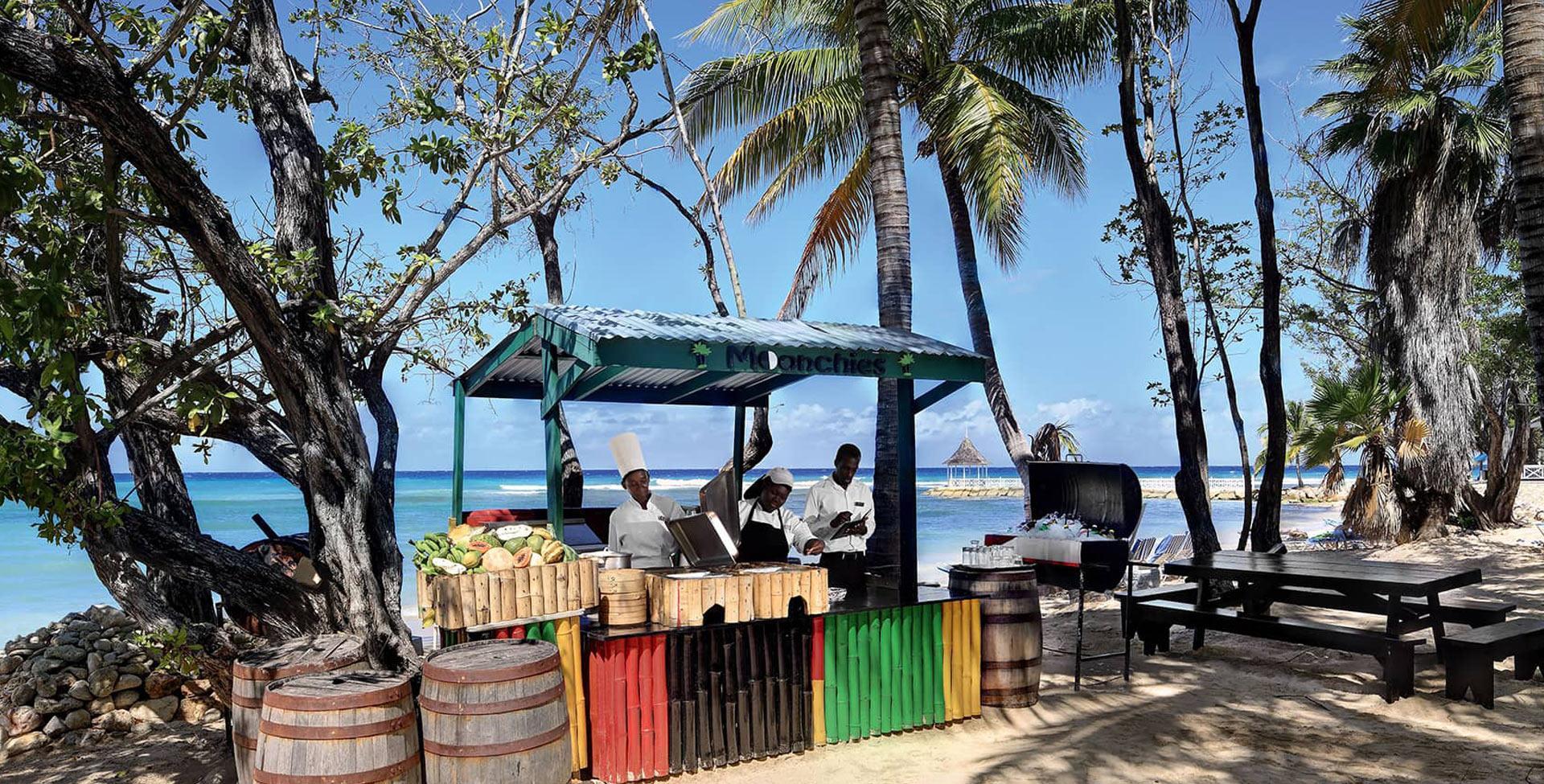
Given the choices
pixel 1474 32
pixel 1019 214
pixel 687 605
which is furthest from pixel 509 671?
pixel 1474 32

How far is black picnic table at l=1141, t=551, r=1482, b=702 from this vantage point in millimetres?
6410

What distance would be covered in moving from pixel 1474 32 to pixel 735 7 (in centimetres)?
1212

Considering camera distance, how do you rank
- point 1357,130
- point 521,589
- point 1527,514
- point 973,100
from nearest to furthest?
point 521,589
point 973,100
point 1357,130
point 1527,514

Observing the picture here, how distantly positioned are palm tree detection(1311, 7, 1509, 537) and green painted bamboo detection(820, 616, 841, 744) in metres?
13.3

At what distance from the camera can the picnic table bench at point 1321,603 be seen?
21.1 feet

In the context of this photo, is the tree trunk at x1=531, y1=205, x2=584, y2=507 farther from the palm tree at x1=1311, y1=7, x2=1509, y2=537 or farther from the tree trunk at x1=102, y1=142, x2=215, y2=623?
the palm tree at x1=1311, y1=7, x2=1509, y2=537

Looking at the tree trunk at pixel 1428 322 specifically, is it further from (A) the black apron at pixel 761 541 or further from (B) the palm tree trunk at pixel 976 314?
(A) the black apron at pixel 761 541

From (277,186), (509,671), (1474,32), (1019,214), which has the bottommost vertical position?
(509,671)

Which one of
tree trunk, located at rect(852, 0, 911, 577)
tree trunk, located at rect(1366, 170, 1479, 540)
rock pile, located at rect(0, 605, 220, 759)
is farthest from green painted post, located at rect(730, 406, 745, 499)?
tree trunk, located at rect(1366, 170, 1479, 540)

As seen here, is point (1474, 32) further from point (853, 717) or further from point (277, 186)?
point (277, 186)

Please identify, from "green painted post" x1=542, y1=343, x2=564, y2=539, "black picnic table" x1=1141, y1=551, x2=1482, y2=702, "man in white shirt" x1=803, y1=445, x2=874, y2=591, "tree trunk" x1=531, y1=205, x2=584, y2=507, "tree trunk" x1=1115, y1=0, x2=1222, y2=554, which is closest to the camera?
"green painted post" x1=542, y1=343, x2=564, y2=539

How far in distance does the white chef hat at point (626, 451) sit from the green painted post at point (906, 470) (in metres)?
1.66

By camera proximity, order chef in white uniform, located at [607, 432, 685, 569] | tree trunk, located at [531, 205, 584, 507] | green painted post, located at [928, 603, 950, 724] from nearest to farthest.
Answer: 1. green painted post, located at [928, 603, 950, 724]
2. chef in white uniform, located at [607, 432, 685, 569]
3. tree trunk, located at [531, 205, 584, 507]

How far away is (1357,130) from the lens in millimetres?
16531
